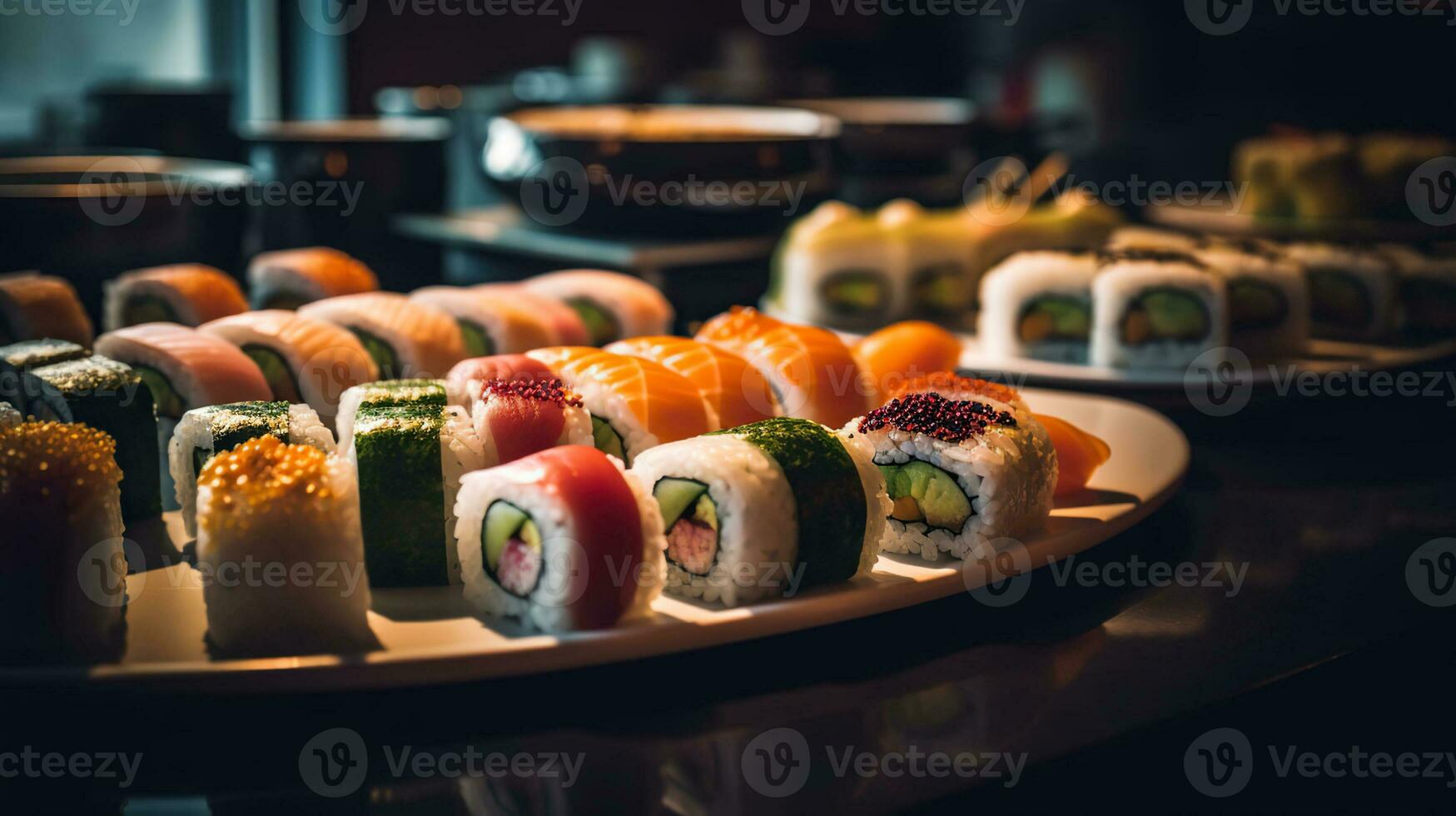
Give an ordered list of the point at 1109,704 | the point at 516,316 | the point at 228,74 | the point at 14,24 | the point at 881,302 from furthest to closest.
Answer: the point at 228,74, the point at 14,24, the point at 881,302, the point at 516,316, the point at 1109,704

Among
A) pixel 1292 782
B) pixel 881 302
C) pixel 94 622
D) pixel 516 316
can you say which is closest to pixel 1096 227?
pixel 881 302

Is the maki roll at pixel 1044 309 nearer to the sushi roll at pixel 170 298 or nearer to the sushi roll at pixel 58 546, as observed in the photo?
the sushi roll at pixel 170 298

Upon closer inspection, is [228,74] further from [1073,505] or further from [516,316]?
[1073,505]

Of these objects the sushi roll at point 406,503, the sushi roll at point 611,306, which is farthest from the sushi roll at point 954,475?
the sushi roll at point 611,306

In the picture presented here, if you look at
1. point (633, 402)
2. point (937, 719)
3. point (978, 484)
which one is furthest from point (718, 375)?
point (937, 719)

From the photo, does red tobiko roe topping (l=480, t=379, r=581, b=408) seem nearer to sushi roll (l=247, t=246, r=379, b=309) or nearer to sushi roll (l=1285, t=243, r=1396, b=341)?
sushi roll (l=247, t=246, r=379, b=309)
